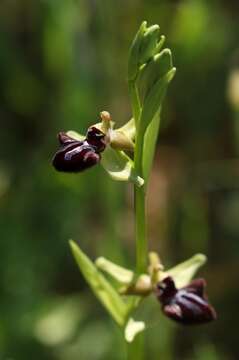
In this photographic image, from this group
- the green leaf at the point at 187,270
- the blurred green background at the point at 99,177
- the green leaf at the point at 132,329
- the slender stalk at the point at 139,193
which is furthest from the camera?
the blurred green background at the point at 99,177

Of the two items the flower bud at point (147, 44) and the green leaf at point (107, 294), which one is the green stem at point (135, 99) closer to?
the flower bud at point (147, 44)

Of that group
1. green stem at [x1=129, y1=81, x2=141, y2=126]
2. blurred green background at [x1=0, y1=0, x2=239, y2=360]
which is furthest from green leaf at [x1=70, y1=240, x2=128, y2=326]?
blurred green background at [x1=0, y1=0, x2=239, y2=360]

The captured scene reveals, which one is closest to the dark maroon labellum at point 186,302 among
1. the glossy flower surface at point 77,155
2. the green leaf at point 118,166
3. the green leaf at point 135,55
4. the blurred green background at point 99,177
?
the green leaf at point 118,166

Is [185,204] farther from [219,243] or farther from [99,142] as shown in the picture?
[99,142]

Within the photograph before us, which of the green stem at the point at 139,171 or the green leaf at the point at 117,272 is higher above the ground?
the green stem at the point at 139,171

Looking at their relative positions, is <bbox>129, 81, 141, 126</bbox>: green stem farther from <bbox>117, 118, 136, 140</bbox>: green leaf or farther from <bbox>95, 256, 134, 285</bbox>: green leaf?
<bbox>95, 256, 134, 285</bbox>: green leaf
